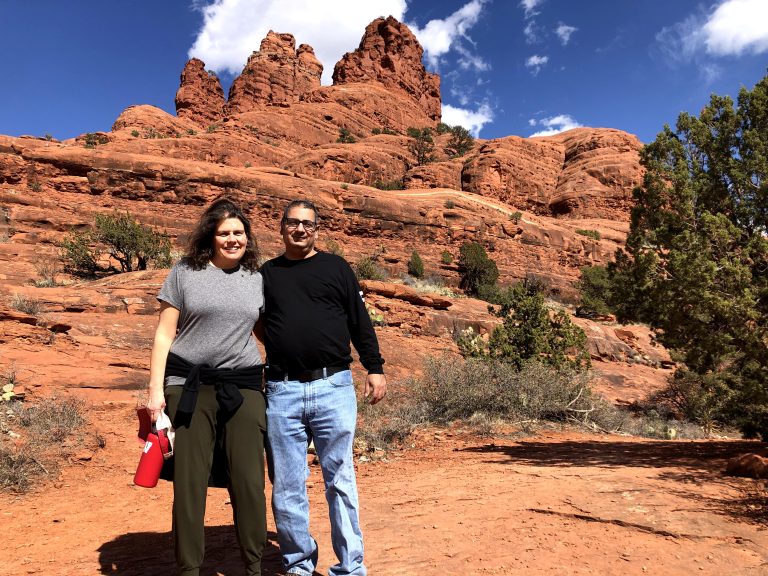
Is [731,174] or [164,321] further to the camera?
[731,174]

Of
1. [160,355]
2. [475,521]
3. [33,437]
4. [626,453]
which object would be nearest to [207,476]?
[160,355]

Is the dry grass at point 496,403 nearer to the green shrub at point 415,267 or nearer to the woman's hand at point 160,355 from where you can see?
the woman's hand at point 160,355

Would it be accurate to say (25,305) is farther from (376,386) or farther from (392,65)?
(392,65)

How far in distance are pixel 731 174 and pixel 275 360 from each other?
694 cm

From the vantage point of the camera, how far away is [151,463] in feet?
7.54

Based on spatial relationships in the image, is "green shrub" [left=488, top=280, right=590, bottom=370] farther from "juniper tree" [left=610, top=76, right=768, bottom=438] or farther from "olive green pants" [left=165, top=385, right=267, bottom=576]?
"olive green pants" [left=165, top=385, right=267, bottom=576]

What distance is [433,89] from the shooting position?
76062 millimetres

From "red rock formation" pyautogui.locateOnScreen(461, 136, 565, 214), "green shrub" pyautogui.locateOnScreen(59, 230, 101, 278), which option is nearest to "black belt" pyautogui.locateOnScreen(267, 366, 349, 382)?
"green shrub" pyautogui.locateOnScreen(59, 230, 101, 278)

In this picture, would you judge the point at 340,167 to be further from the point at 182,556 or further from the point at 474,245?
the point at 182,556

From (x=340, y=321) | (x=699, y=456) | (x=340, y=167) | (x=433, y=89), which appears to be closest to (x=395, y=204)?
(x=340, y=167)

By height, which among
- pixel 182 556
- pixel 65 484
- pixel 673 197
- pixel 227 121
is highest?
pixel 227 121

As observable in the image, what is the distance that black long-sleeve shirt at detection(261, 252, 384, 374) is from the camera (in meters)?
2.52

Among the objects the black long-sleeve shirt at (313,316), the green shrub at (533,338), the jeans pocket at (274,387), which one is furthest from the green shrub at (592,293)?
the jeans pocket at (274,387)

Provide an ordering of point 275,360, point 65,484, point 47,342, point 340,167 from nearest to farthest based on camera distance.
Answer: point 275,360, point 65,484, point 47,342, point 340,167
